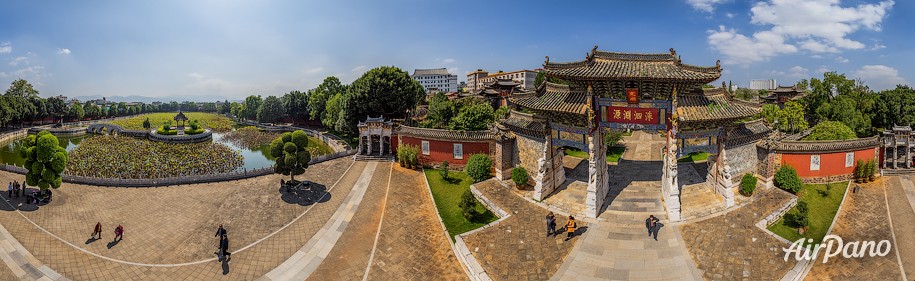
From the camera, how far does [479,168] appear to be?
21.0 meters

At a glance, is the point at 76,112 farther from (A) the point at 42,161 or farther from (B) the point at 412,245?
(B) the point at 412,245

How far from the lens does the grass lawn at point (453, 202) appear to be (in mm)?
16031

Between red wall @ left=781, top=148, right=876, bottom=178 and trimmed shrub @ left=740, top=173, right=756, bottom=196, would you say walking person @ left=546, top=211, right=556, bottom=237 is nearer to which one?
trimmed shrub @ left=740, top=173, right=756, bottom=196

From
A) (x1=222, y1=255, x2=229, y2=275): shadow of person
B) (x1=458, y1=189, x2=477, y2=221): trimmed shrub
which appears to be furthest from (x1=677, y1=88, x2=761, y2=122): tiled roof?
(x1=222, y1=255, x2=229, y2=275): shadow of person

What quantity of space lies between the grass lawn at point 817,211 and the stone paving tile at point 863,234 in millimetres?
339

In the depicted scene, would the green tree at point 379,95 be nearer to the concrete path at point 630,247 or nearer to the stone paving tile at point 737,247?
the concrete path at point 630,247

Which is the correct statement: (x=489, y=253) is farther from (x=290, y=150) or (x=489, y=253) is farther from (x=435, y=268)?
(x=290, y=150)

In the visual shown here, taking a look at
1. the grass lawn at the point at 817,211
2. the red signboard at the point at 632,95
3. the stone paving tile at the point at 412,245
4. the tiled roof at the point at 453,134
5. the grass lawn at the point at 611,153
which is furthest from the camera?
the grass lawn at the point at 611,153

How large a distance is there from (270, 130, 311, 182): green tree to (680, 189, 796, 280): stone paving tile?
17361mm

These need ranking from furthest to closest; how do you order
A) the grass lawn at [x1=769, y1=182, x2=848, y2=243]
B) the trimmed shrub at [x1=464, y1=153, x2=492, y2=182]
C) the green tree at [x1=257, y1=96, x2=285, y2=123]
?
the green tree at [x1=257, y1=96, x2=285, y2=123] → the trimmed shrub at [x1=464, y1=153, x2=492, y2=182] → the grass lawn at [x1=769, y1=182, x2=848, y2=243]

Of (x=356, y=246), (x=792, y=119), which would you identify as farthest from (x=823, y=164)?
(x=356, y=246)

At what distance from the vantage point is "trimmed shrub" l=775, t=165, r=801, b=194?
18625 mm

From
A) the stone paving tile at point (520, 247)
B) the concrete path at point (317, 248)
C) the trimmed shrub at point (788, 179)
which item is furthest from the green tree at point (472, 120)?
the trimmed shrub at point (788, 179)

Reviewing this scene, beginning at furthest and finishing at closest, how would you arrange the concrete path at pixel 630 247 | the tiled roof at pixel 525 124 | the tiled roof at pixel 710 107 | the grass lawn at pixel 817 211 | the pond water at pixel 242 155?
the pond water at pixel 242 155 < the tiled roof at pixel 525 124 < the tiled roof at pixel 710 107 < the grass lawn at pixel 817 211 < the concrete path at pixel 630 247
